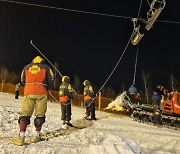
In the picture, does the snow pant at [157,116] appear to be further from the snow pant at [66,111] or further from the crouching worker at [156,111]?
the snow pant at [66,111]

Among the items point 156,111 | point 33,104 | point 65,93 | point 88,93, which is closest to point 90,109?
point 88,93

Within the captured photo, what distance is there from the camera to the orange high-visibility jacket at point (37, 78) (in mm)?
6547

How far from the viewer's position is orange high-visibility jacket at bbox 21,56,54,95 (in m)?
6.55

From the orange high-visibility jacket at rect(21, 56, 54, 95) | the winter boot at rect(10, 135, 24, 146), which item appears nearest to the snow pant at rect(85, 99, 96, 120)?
the orange high-visibility jacket at rect(21, 56, 54, 95)

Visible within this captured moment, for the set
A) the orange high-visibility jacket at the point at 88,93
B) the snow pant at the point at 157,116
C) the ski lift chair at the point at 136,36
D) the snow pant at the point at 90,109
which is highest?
the ski lift chair at the point at 136,36

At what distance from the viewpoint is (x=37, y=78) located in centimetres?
656

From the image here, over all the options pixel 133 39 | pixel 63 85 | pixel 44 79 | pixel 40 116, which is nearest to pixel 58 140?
pixel 40 116

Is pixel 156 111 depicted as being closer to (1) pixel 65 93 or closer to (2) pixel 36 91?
(1) pixel 65 93

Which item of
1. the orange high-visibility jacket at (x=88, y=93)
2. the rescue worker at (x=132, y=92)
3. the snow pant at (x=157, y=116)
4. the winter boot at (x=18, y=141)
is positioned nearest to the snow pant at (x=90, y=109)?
the orange high-visibility jacket at (x=88, y=93)

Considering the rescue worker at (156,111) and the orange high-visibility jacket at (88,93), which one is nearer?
the orange high-visibility jacket at (88,93)

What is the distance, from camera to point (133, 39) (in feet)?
40.8

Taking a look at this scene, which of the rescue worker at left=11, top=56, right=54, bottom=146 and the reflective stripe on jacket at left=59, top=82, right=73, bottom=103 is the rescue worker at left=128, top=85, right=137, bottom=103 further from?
the rescue worker at left=11, top=56, right=54, bottom=146

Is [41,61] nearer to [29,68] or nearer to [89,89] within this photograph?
[29,68]

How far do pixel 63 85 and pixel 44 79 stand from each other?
441cm
